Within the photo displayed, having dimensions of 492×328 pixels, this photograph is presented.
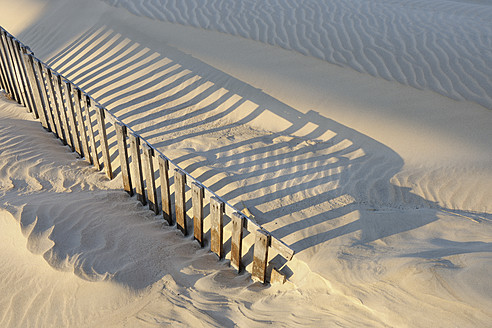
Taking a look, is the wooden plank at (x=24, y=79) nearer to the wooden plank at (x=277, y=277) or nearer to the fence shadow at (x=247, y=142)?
the fence shadow at (x=247, y=142)

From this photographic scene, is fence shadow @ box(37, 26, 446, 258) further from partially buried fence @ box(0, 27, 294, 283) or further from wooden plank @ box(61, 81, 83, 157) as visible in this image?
wooden plank @ box(61, 81, 83, 157)

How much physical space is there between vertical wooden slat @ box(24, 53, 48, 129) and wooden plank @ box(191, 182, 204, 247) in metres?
3.77

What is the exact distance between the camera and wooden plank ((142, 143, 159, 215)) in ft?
13.7

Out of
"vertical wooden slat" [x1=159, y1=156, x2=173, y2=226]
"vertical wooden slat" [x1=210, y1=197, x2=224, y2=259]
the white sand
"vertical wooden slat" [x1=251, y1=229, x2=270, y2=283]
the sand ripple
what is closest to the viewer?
the white sand

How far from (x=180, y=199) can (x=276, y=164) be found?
178 centimetres

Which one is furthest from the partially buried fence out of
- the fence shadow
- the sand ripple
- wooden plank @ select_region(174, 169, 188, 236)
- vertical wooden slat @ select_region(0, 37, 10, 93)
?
the sand ripple

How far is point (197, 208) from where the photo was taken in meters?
3.90

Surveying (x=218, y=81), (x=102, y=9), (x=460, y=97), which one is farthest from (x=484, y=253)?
(x=102, y=9)

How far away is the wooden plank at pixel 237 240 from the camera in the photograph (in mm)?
3535

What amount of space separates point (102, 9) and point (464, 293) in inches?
395

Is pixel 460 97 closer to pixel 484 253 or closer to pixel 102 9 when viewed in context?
pixel 484 253

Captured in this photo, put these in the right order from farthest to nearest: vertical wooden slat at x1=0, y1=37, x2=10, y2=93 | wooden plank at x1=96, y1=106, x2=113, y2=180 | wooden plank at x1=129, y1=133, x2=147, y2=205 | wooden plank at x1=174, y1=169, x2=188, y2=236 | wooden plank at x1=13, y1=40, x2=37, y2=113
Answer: vertical wooden slat at x1=0, y1=37, x2=10, y2=93 → wooden plank at x1=13, y1=40, x2=37, y2=113 → wooden plank at x1=96, y1=106, x2=113, y2=180 → wooden plank at x1=129, y1=133, x2=147, y2=205 → wooden plank at x1=174, y1=169, x2=188, y2=236

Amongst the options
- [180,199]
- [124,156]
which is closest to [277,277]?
[180,199]

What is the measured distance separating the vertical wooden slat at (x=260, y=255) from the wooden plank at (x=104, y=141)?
259 centimetres
